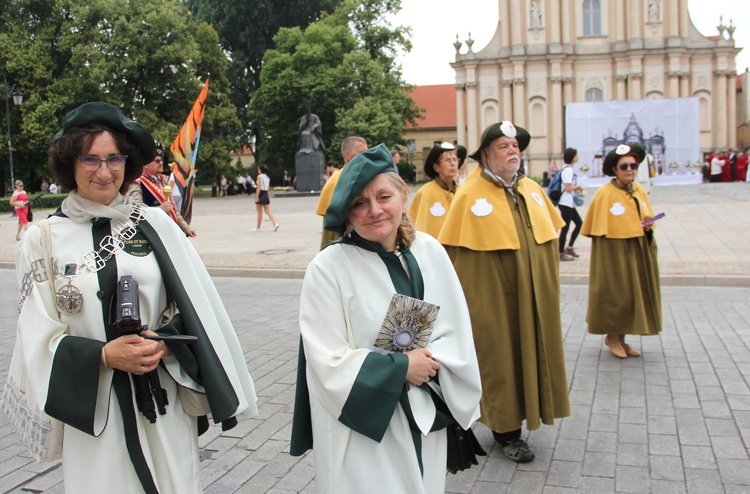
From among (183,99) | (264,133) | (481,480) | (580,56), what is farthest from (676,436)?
(580,56)

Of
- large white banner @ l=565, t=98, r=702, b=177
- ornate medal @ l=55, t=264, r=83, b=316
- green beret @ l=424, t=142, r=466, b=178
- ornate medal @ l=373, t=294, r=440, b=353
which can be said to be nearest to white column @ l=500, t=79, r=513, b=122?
large white banner @ l=565, t=98, r=702, b=177

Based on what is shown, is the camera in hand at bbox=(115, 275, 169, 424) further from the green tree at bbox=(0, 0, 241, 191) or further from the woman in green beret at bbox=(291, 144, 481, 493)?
the green tree at bbox=(0, 0, 241, 191)

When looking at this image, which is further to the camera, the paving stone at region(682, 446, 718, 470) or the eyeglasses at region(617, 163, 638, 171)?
the eyeglasses at region(617, 163, 638, 171)

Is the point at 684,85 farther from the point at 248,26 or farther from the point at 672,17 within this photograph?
the point at 248,26

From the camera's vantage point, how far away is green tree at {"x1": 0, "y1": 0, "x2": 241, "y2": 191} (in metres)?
39.2

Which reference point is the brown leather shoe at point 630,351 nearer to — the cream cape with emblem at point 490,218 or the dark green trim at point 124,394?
the cream cape with emblem at point 490,218

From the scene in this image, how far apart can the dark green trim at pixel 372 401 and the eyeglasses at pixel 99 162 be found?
1129mm

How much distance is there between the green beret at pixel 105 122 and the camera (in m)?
2.49

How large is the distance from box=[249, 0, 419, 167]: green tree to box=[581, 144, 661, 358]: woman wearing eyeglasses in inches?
1539

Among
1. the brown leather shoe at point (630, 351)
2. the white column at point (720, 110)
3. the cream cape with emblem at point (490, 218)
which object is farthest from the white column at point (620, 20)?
the cream cape with emblem at point (490, 218)

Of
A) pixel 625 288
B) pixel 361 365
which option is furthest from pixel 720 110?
pixel 361 365

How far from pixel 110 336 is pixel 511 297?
2.46m

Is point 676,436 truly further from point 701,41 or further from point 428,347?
point 701,41

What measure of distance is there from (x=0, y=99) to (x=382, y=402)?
147 feet
